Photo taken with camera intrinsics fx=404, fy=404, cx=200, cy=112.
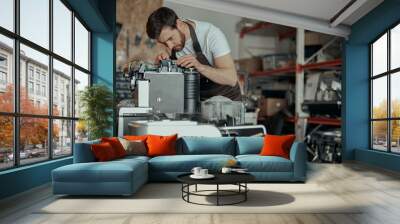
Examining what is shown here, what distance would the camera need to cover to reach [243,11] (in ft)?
29.8

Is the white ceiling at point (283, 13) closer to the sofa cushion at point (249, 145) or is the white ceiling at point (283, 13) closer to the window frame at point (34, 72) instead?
the window frame at point (34, 72)

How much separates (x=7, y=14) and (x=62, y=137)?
2.56 meters

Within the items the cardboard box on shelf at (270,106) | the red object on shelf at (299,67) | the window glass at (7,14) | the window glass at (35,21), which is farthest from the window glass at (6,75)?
the red object on shelf at (299,67)

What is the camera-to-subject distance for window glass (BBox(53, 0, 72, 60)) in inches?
256

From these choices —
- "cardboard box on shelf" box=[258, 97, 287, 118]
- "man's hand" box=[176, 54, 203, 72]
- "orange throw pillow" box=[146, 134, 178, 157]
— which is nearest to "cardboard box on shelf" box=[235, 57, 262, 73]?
"cardboard box on shelf" box=[258, 97, 287, 118]

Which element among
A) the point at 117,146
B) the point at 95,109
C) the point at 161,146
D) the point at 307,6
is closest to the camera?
the point at 117,146

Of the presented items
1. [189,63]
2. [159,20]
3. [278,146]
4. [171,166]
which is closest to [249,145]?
[278,146]

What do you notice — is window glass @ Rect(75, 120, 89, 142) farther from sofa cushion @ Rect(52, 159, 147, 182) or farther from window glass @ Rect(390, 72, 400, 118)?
window glass @ Rect(390, 72, 400, 118)

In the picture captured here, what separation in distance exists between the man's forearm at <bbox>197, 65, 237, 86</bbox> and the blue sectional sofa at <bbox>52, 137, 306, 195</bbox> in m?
2.11

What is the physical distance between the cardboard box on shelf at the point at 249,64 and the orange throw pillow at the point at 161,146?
10.3 ft

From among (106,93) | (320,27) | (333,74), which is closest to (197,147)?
(106,93)

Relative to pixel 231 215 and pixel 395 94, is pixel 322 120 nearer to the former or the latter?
pixel 395 94

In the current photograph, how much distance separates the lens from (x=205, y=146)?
22.8ft

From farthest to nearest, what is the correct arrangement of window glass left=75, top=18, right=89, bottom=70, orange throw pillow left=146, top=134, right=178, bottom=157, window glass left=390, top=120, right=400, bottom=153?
window glass left=390, top=120, right=400, bottom=153, window glass left=75, top=18, right=89, bottom=70, orange throw pillow left=146, top=134, right=178, bottom=157
